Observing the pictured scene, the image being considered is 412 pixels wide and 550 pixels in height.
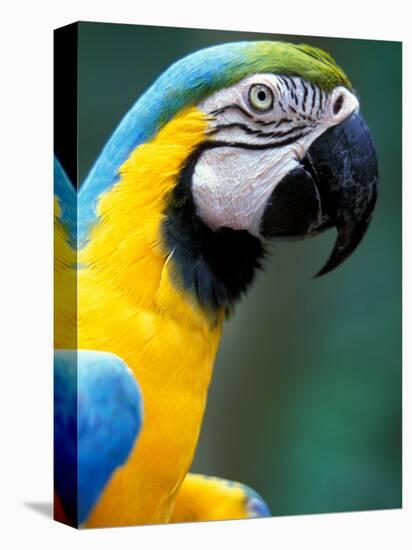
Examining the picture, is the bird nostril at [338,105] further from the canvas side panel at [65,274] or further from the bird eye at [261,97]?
the canvas side panel at [65,274]

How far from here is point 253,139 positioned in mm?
4848

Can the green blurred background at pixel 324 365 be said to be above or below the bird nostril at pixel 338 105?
below

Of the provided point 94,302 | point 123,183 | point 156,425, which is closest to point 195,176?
point 123,183

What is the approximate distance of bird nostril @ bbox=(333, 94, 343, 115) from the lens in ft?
16.0

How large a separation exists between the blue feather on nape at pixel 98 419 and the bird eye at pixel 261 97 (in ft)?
3.28

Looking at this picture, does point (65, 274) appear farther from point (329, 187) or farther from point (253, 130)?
point (329, 187)

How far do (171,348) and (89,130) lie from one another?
798mm

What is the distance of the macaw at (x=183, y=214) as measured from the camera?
15.6ft

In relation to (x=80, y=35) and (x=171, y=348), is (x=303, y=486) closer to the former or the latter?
(x=171, y=348)

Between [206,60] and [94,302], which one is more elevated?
[206,60]

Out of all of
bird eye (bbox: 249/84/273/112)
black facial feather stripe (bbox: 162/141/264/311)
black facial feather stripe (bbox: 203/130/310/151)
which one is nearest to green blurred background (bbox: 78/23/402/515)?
black facial feather stripe (bbox: 162/141/264/311)

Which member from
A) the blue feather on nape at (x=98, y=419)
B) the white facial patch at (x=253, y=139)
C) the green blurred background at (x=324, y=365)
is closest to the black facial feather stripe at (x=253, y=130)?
the white facial patch at (x=253, y=139)

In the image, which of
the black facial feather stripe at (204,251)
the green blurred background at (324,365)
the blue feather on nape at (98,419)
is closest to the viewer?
the blue feather on nape at (98,419)

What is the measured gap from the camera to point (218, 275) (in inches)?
194
